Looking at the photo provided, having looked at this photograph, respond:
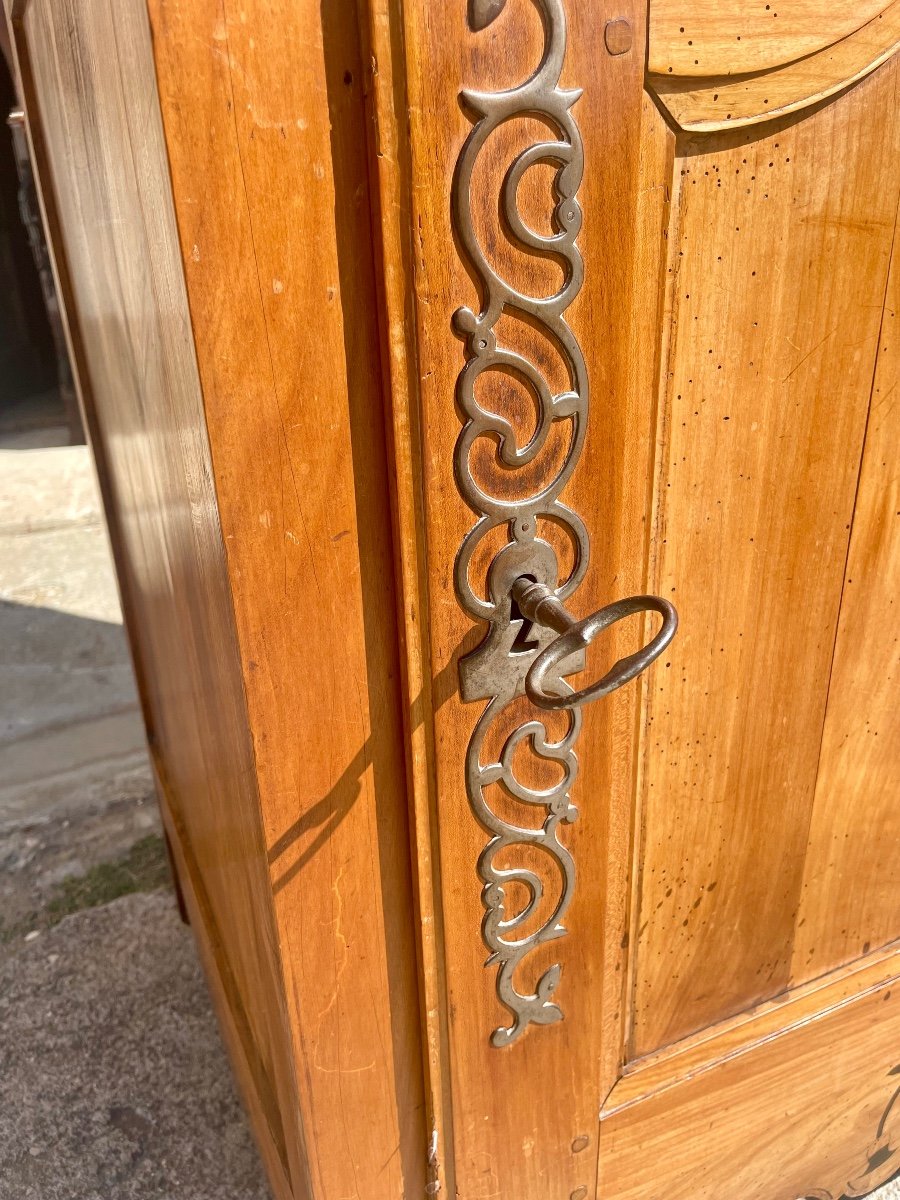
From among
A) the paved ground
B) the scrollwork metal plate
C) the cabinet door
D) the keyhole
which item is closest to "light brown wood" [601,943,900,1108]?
the cabinet door

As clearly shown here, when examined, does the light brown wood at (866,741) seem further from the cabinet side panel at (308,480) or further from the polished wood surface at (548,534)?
the cabinet side panel at (308,480)

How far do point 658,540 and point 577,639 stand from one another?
18 centimetres

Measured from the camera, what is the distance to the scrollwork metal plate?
542 millimetres

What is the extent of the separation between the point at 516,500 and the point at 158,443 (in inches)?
13.9

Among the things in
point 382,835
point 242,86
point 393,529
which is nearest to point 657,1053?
point 382,835

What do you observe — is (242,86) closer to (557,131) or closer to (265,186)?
(265,186)

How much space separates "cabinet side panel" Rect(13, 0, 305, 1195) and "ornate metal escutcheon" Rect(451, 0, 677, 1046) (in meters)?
0.17

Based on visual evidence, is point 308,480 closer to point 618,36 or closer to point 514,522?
point 514,522

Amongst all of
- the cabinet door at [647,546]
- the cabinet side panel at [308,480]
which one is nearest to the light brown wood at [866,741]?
the cabinet door at [647,546]

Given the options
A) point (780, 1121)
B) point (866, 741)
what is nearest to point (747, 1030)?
point (780, 1121)

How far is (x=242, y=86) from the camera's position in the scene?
1.63 ft

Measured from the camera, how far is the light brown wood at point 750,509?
0.65m

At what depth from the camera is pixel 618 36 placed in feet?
1.81

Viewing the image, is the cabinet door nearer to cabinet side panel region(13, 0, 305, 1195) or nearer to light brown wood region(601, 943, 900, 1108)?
light brown wood region(601, 943, 900, 1108)
